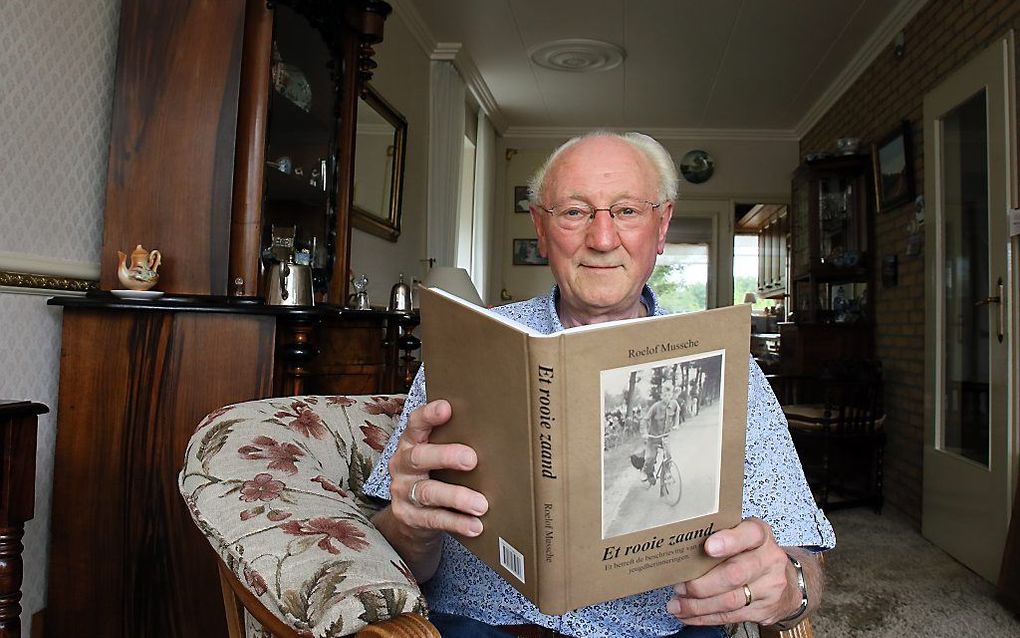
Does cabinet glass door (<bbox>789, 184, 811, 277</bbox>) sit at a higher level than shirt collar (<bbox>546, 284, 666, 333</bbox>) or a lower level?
higher

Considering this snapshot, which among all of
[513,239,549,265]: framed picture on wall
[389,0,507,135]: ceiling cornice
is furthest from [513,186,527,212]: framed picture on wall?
[389,0,507,135]: ceiling cornice

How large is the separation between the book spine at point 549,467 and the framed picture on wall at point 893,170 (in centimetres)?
415

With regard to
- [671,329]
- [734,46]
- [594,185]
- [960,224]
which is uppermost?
[734,46]

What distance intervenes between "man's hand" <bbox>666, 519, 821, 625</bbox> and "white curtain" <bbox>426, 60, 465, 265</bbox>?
4145 mm

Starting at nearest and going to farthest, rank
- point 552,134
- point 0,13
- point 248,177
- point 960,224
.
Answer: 1. point 0,13
2. point 248,177
3. point 960,224
4. point 552,134

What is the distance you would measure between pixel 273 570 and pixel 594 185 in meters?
0.76

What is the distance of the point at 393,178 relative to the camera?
4.18m

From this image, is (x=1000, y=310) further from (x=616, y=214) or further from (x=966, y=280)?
(x=616, y=214)

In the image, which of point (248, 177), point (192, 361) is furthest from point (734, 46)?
point (192, 361)

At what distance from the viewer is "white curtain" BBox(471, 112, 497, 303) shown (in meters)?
6.24

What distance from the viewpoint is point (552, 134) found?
7.20m

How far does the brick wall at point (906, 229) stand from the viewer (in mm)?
3568

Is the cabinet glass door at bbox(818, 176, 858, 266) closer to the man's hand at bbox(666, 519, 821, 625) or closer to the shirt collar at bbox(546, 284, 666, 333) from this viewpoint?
the shirt collar at bbox(546, 284, 666, 333)

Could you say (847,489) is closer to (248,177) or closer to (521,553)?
(248,177)
